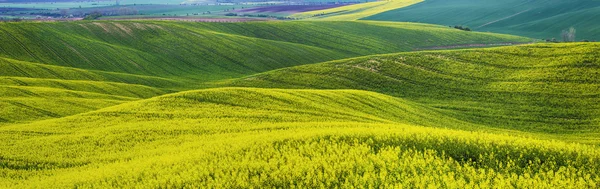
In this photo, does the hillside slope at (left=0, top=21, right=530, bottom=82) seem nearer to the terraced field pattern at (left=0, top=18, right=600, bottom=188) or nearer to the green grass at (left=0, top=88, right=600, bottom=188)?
the terraced field pattern at (left=0, top=18, right=600, bottom=188)

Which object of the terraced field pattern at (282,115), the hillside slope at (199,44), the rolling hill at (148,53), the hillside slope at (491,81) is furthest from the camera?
the hillside slope at (199,44)

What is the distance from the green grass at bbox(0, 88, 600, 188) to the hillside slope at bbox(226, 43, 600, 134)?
29.9m

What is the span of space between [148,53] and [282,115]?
3047 inches

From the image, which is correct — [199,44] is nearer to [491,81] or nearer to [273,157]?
[491,81]

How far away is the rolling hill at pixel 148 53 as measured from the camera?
206 feet

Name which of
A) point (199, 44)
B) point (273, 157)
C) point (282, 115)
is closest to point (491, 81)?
point (282, 115)

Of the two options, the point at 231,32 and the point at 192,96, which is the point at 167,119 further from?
the point at 231,32

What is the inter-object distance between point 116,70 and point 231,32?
166 ft

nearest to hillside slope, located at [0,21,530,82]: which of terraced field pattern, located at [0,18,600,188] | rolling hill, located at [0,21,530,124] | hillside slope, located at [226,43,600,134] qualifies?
rolling hill, located at [0,21,530,124]

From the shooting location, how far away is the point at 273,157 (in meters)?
19.2

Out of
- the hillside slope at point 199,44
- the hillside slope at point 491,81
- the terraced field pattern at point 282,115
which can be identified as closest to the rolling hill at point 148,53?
the hillside slope at point 199,44

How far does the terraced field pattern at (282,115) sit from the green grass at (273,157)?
0.34ft

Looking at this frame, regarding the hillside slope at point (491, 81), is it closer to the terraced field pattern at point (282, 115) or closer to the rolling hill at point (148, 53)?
the terraced field pattern at point (282, 115)

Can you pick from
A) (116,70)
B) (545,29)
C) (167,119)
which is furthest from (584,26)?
(167,119)
